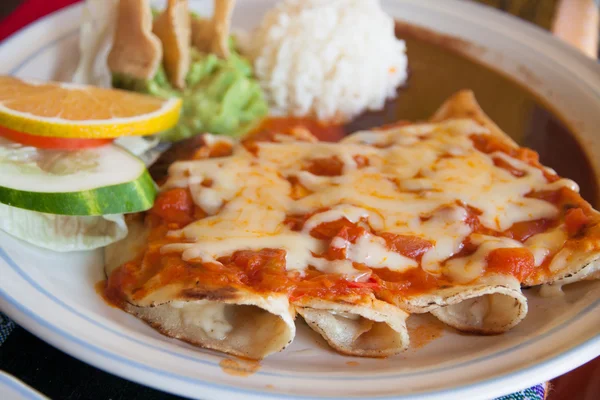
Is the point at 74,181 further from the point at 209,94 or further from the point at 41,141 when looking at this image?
the point at 209,94

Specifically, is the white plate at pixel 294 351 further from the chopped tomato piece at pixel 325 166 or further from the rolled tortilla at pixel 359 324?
the chopped tomato piece at pixel 325 166

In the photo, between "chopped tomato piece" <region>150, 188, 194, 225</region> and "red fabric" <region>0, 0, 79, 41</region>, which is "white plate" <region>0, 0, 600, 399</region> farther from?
"red fabric" <region>0, 0, 79, 41</region>

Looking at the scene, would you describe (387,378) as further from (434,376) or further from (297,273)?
(297,273)

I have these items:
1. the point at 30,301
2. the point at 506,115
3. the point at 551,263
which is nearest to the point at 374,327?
the point at 551,263

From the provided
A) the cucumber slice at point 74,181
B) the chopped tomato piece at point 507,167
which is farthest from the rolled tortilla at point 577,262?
the cucumber slice at point 74,181

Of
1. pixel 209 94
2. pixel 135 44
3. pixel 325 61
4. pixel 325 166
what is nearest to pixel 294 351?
pixel 325 166

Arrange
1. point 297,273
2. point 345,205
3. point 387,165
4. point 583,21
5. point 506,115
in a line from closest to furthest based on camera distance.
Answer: point 297,273 → point 345,205 → point 387,165 → point 506,115 → point 583,21

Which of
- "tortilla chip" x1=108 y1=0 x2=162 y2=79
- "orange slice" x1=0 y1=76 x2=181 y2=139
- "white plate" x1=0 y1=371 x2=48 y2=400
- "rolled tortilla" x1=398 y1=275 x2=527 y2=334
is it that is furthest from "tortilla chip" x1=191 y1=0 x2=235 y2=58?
"white plate" x1=0 y1=371 x2=48 y2=400
